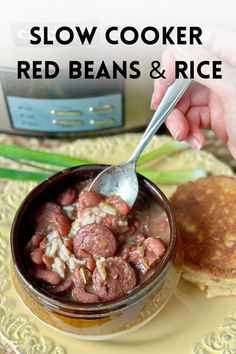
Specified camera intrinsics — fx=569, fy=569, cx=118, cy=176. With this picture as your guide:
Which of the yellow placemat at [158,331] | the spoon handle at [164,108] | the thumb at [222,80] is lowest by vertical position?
the yellow placemat at [158,331]

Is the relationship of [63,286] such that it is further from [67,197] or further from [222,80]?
[222,80]

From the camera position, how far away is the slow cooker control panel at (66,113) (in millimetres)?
1601

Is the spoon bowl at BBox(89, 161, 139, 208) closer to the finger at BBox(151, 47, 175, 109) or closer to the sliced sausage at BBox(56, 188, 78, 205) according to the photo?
the sliced sausage at BBox(56, 188, 78, 205)

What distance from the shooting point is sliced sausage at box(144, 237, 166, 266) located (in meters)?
1.17

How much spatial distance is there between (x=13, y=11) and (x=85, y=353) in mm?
820

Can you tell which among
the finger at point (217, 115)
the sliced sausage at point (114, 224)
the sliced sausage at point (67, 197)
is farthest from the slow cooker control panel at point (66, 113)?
the sliced sausage at point (114, 224)

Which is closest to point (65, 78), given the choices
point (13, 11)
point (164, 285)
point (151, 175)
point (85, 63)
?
point (85, 63)

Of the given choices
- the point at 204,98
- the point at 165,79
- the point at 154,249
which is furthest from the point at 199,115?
the point at 154,249

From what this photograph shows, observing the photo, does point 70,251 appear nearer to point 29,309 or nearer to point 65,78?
point 29,309

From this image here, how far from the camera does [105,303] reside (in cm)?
109

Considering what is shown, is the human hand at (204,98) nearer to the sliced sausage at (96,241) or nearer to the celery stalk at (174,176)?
the celery stalk at (174,176)

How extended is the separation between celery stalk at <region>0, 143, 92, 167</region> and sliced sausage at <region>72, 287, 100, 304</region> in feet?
1.60

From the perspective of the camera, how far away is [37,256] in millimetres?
1183

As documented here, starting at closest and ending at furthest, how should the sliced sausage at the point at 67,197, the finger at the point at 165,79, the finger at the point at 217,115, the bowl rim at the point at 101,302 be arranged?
the bowl rim at the point at 101,302 → the sliced sausage at the point at 67,197 → the finger at the point at 165,79 → the finger at the point at 217,115
